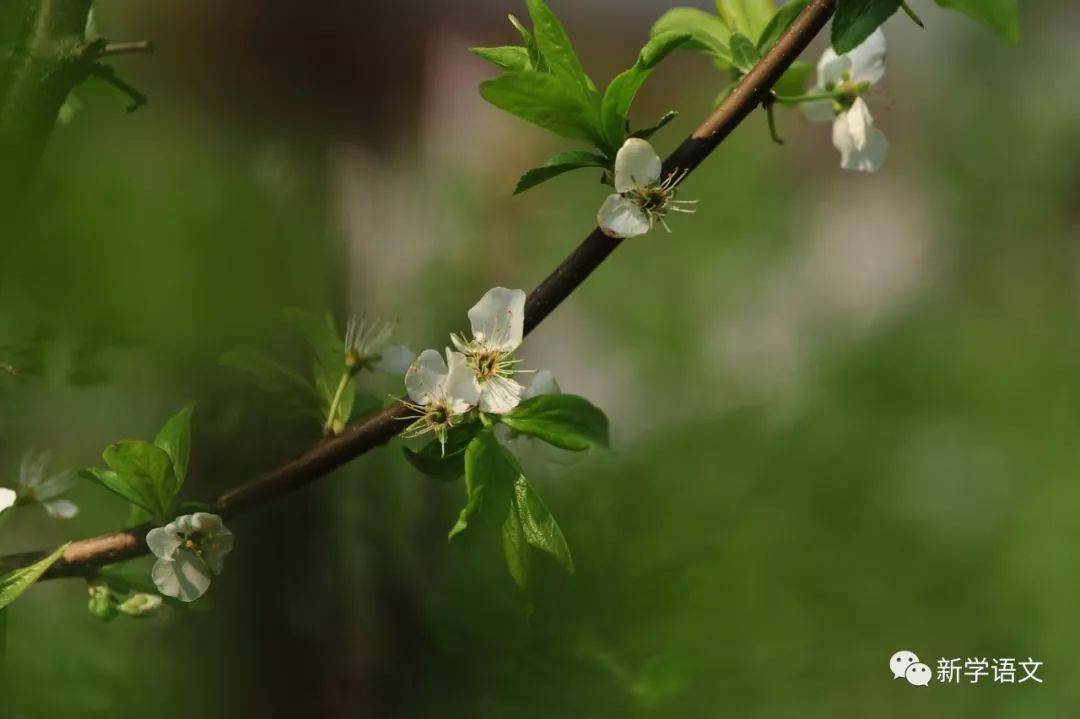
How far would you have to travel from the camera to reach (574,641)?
0.53 metres

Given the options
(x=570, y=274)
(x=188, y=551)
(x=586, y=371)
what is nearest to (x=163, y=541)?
(x=188, y=551)

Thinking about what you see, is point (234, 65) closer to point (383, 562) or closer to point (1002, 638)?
point (383, 562)

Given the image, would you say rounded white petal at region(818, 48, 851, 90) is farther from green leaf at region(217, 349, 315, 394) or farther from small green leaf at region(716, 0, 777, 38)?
green leaf at region(217, 349, 315, 394)

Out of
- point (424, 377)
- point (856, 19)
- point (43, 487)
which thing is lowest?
point (43, 487)

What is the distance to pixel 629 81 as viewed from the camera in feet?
0.63

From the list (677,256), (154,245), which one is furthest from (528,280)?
(154,245)

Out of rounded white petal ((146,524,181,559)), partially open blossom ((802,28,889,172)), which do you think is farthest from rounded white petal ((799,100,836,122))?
rounded white petal ((146,524,181,559))

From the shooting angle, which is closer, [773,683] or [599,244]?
[599,244]

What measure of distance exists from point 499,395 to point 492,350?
0.04 ft

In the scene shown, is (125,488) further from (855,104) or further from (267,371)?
(855,104)

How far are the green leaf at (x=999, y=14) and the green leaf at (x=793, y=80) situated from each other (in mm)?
73

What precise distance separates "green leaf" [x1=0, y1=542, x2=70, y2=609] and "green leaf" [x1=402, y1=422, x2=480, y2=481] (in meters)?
0.08

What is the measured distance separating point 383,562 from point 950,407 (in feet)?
2.00

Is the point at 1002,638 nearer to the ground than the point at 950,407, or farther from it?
nearer to the ground
